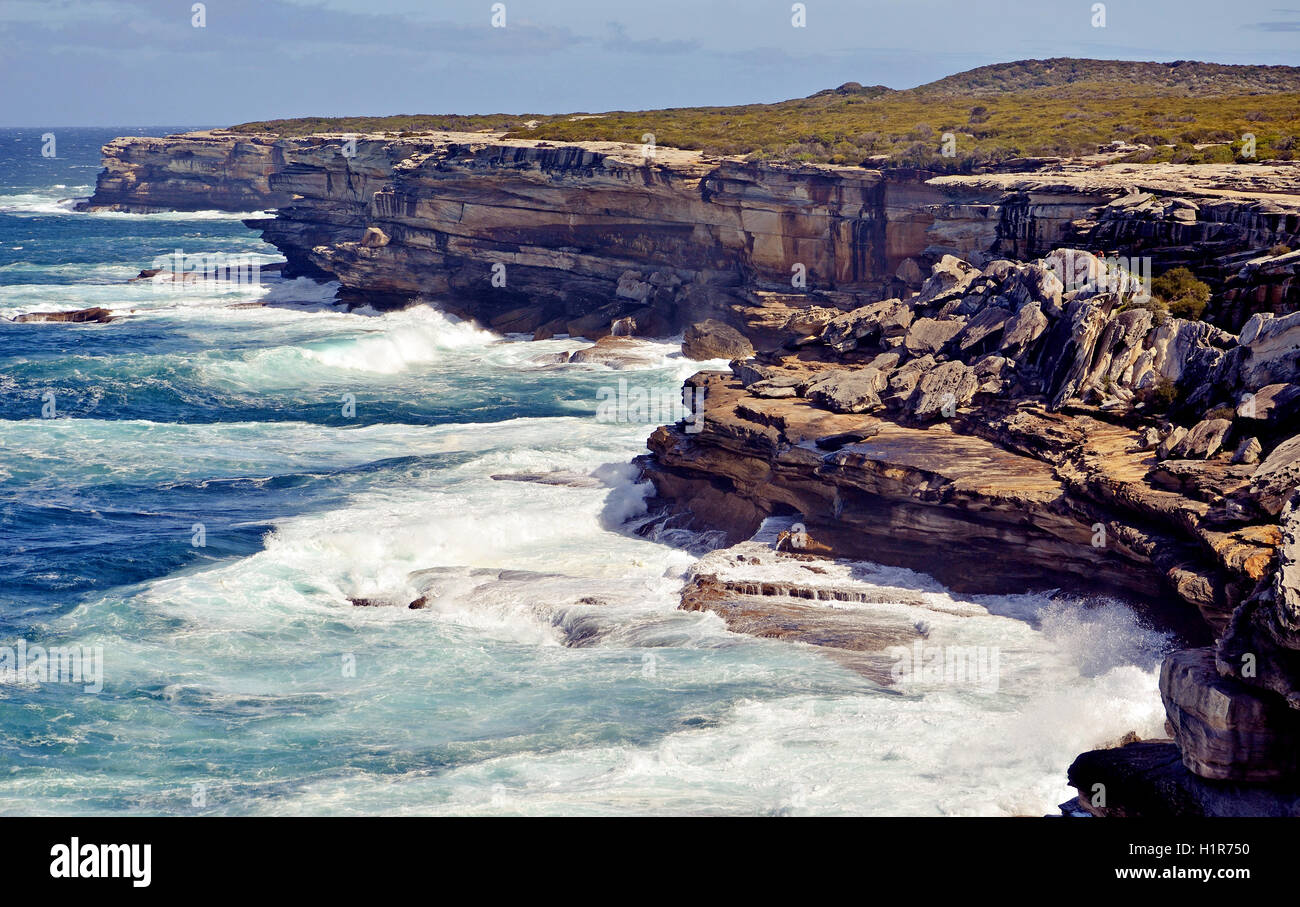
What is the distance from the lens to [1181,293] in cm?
2922

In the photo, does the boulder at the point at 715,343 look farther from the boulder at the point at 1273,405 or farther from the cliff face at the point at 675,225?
the boulder at the point at 1273,405

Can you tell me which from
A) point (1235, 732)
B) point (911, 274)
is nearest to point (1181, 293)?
point (911, 274)

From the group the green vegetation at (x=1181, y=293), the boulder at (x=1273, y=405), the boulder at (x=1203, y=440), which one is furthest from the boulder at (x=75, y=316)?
the boulder at (x=1273, y=405)

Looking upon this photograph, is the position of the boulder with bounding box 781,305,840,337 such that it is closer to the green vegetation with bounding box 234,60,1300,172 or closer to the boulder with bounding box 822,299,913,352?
the green vegetation with bounding box 234,60,1300,172

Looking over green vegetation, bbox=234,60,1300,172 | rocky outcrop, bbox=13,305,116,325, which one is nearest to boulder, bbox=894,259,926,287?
green vegetation, bbox=234,60,1300,172

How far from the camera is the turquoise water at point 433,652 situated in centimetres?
1794

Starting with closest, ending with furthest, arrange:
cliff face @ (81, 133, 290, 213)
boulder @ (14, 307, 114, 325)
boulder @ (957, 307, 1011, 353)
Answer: boulder @ (957, 307, 1011, 353)
boulder @ (14, 307, 114, 325)
cliff face @ (81, 133, 290, 213)

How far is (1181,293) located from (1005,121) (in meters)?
37.0

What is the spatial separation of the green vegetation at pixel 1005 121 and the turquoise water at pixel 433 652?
72.3ft

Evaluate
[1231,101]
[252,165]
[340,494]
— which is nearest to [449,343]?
[340,494]

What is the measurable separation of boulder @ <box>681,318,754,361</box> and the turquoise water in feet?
27.6

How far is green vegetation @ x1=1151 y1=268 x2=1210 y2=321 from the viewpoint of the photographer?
28.2 metres

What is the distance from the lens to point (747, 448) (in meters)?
28.1

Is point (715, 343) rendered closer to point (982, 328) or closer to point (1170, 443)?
point (982, 328)
